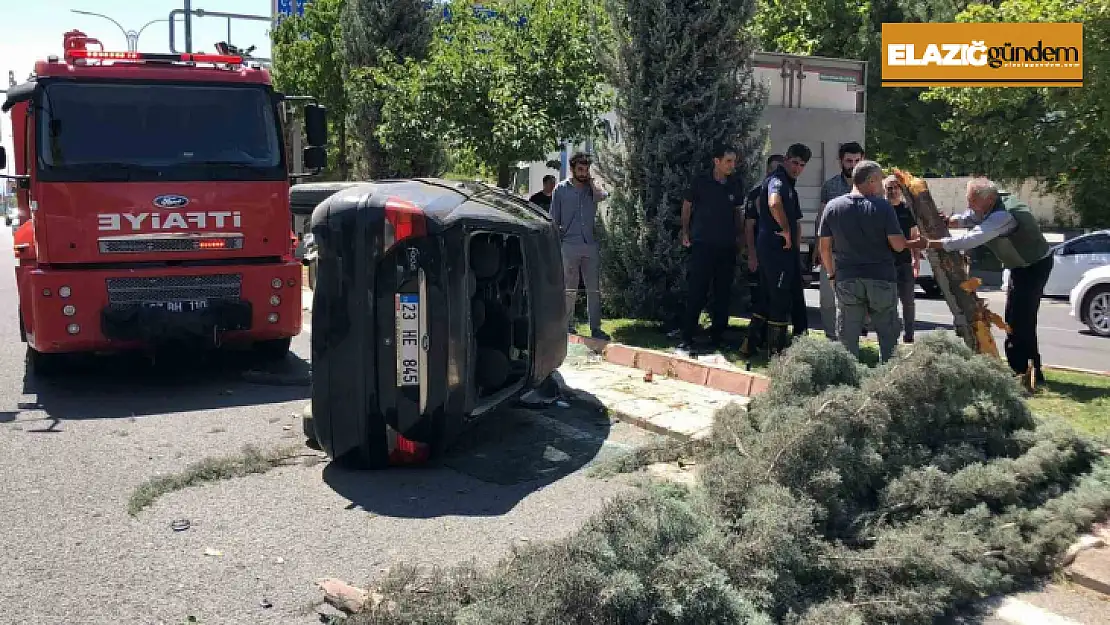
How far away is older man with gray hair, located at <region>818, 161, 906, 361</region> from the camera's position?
6855mm

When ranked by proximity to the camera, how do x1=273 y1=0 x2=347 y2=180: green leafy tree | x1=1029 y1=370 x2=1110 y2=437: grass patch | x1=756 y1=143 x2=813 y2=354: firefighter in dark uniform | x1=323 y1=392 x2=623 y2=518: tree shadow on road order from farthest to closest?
x1=273 y1=0 x2=347 y2=180: green leafy tree, x1=756 y1=143 x2=813 y2=354: firefighter in dark uniform, x1=1029 y1=370 x2=1110 y2=437: grass patch, x1=323 y1=392 x2=623 y2=518: tree shadow on road

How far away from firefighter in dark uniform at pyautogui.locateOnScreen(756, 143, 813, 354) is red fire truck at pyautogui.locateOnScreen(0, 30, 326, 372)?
4.17 metres

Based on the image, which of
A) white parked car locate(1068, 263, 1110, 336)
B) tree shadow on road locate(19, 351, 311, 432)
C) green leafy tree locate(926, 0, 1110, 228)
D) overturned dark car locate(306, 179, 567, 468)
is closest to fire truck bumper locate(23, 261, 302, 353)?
tree shadow on road locate(19, 351, 311, 432)

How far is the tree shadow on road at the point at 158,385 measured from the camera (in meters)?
7.64

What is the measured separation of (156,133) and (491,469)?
443 centimetres

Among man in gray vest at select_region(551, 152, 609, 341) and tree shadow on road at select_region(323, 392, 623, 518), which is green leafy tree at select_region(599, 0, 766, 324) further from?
tree shadow on road at select_region(323, 392, 623, 518)

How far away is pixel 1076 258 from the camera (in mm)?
17141

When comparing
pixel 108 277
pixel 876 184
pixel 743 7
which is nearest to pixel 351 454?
pixel 108 277

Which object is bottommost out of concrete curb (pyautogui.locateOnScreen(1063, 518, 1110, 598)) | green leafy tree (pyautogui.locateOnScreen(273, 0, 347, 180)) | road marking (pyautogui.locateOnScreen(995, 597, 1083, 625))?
road marking (pyautogui.locateOnScreen(995, 597, 1083, 625))

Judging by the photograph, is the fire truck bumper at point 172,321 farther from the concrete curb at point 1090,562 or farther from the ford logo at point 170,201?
the concrete curb at point 1090,562

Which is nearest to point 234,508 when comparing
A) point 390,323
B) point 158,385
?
point 390,323

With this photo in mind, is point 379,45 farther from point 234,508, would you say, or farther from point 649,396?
point 234,508

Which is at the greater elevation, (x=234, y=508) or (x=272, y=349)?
(x=272, y=349)

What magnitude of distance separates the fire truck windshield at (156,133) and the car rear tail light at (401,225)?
339 cm
